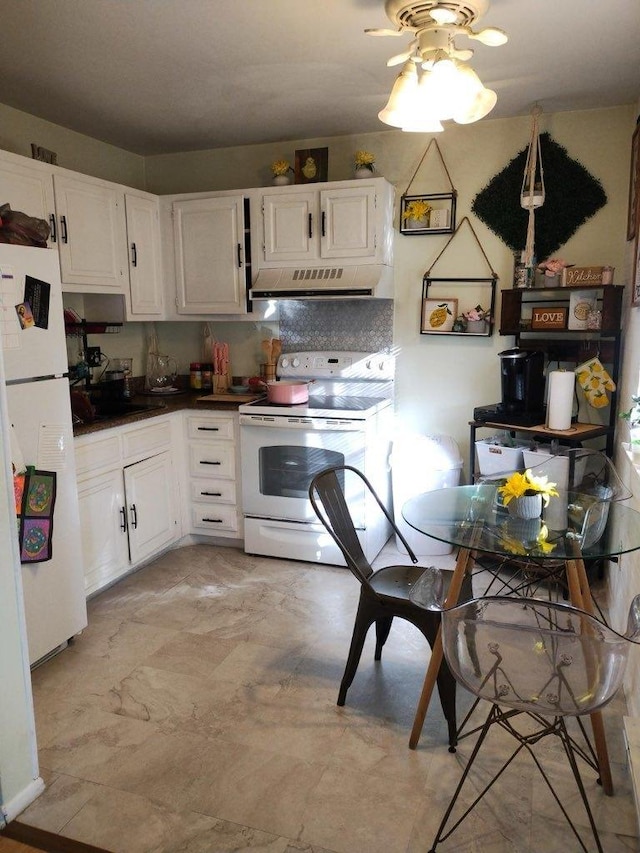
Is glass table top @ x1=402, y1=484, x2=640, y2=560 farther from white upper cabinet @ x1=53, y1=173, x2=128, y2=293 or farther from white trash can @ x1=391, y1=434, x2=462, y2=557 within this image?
white upper cabinet @ x1=53, y1=173, x2=128, y2=293

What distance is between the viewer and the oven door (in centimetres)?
340

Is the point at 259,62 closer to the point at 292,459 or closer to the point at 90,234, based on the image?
the point at 90,234

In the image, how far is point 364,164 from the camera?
3549mm

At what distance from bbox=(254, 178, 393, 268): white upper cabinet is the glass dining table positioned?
71.9 inches

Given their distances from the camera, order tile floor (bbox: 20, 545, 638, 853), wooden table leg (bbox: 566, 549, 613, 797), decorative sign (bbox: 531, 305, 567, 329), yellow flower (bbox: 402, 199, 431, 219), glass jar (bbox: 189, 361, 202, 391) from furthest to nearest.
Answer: glass jar (bbox: 189, 361, 202, 391)
yellow flower (bbox: 402, 199, 431, 219)
decorative sign (bbox: 531, 305, 567, 329)
wooden table leg (bbox: 566, 549, 613, 797)
tile floor (bbox: 20, 545, 638, 853)

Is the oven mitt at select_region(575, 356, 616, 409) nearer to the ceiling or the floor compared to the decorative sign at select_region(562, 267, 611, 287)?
nearer to the floor

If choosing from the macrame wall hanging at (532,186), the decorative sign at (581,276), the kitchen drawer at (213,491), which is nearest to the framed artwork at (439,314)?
the macrame wall hanging at (532,186)

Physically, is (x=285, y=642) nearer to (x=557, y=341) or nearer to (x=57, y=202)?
(x=557, y=341)

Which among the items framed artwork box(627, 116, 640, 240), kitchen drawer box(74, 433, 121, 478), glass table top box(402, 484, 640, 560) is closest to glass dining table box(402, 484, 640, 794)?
glass table top box(402, 484, 640, 560)

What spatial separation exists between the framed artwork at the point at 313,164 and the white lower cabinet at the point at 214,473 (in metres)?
1.47

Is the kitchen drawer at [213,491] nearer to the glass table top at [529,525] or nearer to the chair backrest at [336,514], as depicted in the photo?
the chair backrest at [336,514]

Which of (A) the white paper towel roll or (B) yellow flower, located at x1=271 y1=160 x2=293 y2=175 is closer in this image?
(A) the white paper towel roll

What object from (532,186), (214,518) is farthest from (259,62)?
(214,518)

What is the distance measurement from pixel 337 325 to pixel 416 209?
0.84 metres
